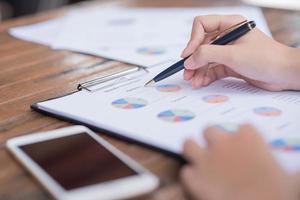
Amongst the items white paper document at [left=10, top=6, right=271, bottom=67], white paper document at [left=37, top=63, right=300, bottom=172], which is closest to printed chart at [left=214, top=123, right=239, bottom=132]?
white paper document at [left=37, top=63, right=300, bottom=172]

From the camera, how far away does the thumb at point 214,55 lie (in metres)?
A: 0.70

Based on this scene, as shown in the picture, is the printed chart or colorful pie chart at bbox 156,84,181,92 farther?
colorful pie chart at bbox 156,84,181,92

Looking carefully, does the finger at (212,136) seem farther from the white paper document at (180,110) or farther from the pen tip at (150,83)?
the pen tip at (150,83)

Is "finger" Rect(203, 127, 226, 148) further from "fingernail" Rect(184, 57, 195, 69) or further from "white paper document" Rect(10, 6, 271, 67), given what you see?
"white paper document" Rect(10, 6, 271, 67)

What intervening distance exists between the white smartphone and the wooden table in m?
0.02

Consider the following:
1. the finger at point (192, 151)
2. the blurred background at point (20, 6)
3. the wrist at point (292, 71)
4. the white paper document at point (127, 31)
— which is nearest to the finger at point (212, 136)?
the finger at point (192, 151)

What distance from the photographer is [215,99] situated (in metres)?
0.67

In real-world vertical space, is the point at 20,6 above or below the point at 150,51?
below

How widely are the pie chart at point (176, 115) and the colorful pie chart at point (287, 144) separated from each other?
115 millimetres

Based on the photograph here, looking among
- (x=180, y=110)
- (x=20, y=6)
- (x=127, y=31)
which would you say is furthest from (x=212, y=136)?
(x=20, y=6)

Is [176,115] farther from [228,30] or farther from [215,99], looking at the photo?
[228,30]

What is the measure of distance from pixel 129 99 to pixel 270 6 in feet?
2.51

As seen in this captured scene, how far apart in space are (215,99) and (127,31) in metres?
0.49

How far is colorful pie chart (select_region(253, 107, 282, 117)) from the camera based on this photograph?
61cm
